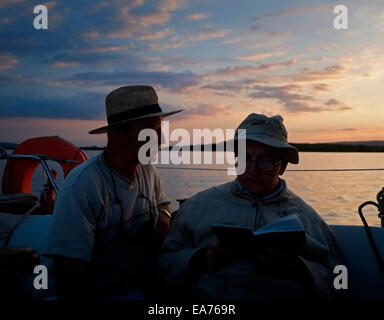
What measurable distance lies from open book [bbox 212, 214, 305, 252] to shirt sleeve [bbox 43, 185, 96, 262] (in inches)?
23.5

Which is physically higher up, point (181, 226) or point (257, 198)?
point (257, 198)

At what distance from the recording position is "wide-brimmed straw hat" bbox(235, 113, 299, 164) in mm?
2178

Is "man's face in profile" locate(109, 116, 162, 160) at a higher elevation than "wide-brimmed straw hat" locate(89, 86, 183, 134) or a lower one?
lower

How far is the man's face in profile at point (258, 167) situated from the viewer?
7.25ft

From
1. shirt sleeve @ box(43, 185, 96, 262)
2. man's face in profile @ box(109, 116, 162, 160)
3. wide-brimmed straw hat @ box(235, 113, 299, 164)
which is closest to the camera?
shirt sleeve @ box(43, 185, 96, 262)

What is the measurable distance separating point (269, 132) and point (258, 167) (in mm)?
209

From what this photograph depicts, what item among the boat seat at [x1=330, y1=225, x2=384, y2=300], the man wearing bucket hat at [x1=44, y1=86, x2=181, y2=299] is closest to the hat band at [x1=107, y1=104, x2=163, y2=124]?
the man wearing bucket hat at [x1=44, y1=86, x2=181, y2=299]

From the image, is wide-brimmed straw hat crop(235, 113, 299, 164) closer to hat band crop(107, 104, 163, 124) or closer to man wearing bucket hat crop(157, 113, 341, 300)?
man wearing bucket hat crop(157, 113, 341, 300)

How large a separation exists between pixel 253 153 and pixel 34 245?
4.60 ft

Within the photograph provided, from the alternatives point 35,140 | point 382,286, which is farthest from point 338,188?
point 382,286

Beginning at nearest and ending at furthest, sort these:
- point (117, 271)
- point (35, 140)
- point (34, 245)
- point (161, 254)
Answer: point (117, 271) < point (161, 254) < point (34, 245) < point (35, 140)

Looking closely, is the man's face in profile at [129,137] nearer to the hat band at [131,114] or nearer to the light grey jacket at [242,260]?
the hat band at [131,114]
